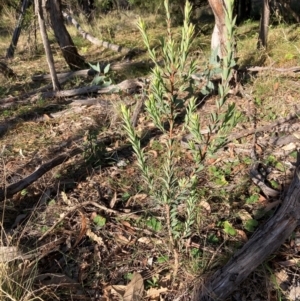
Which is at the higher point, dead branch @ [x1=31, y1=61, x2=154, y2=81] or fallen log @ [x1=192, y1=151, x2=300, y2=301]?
dead branch @ [x1=31, y1=61, x2=154, y2=81]

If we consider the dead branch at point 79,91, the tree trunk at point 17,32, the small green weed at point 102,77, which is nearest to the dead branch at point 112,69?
the dead branch at point 79,91

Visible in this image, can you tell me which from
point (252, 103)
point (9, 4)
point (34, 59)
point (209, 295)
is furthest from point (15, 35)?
point (209, 295)

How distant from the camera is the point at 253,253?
2.06 metres

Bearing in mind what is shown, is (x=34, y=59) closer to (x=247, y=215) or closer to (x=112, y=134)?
(x=112, y=134)

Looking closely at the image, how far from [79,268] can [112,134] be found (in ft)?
5.90

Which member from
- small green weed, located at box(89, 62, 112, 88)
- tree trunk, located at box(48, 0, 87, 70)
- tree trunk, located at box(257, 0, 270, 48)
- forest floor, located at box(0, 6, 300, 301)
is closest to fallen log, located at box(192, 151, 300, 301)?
forest floor, located at box(0, 6, 300, 301)

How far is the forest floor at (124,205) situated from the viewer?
217 cm

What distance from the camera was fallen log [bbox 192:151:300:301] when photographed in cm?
196

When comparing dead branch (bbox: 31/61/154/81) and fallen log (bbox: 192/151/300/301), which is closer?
fallen log (bbox: 192/151/300/301)

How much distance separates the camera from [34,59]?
831 cm

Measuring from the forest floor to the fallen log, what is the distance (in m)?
0.13

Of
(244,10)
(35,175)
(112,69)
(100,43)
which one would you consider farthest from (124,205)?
(244,10)

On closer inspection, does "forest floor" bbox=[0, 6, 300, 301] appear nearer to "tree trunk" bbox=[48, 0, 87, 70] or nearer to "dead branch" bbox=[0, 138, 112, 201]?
"dead branch" bbox=[0, 138, 112, 201]

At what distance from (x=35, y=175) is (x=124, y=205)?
828 millimetres
